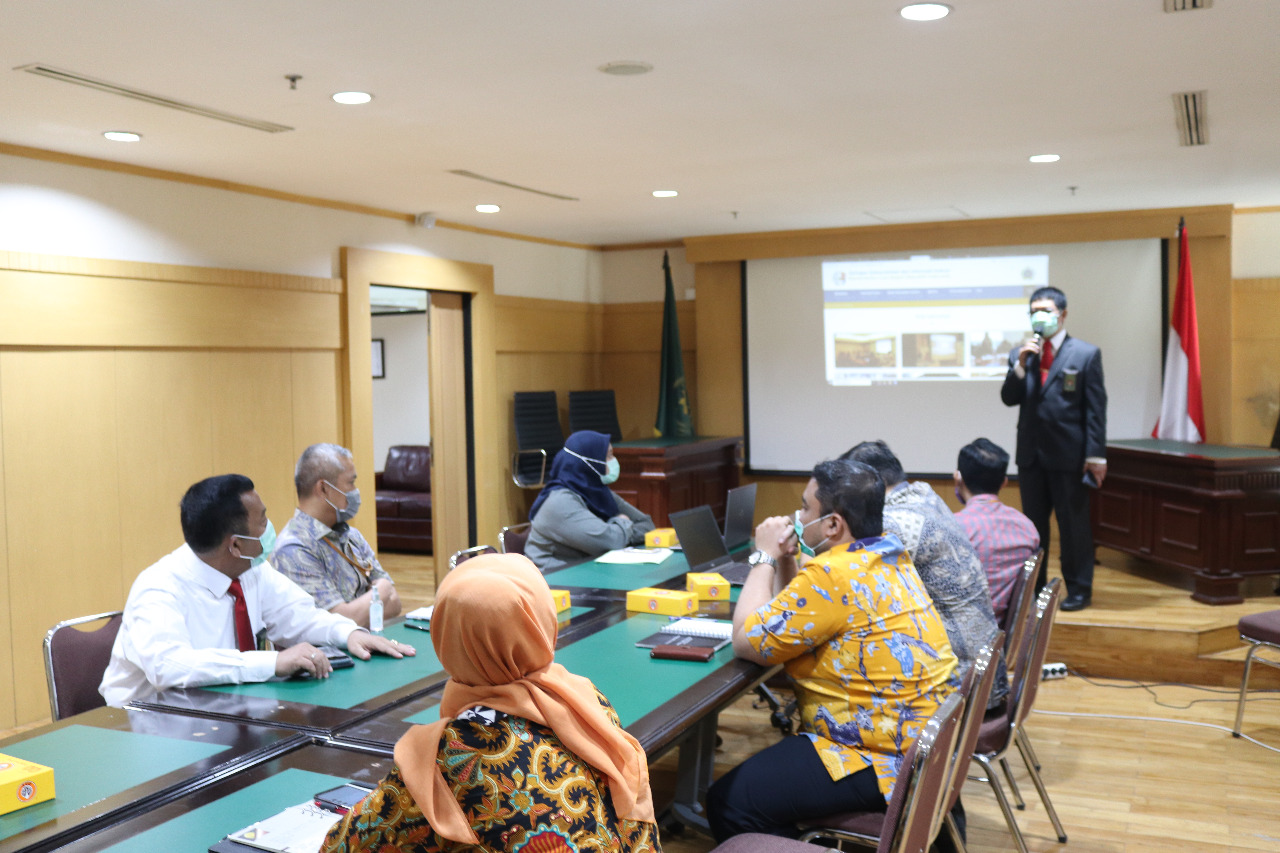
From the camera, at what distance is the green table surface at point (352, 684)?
95.0 inches

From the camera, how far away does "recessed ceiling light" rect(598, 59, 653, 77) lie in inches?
133

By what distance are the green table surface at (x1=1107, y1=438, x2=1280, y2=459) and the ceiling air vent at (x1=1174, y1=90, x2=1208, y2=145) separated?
5.39 feet

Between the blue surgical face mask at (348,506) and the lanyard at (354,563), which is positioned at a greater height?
the blue surgical face mask at (348,506)

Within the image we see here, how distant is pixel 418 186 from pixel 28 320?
2.03 m

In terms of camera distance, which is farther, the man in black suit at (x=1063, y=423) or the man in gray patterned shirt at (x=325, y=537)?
the man in black suit at (x=1063, y=423)

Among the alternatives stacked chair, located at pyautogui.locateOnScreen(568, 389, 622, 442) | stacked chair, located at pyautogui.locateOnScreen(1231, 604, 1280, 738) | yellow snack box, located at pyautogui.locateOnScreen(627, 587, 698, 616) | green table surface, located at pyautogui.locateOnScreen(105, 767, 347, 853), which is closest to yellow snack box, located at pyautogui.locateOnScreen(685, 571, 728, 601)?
yellow snack box, located at pyautogui.locateOnScreen(627, 587, 698, 616)

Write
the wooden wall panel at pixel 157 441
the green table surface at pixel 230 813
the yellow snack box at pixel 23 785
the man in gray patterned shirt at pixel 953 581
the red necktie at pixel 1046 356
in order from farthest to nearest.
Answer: the red necktie at pixel 1046 356 < the wooden wall panel at pixel 157 441 < the man in gray patterned shirt at pixel 953 581 < the yellow snack box at pixel 23 785 < the green table surface at pixel 230 813

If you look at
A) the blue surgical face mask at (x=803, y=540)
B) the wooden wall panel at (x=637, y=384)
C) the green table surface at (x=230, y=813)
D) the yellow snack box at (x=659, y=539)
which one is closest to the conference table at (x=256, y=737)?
the green table surface at (x=230, y=813)

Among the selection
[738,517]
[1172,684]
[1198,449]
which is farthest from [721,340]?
[1172,684]

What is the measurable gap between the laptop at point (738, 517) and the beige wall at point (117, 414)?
2717 millimetres

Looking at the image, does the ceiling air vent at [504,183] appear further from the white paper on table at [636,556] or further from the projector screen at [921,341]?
the projector screen at [921,341]

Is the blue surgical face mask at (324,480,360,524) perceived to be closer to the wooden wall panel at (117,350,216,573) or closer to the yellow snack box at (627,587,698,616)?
the yellow snack box at (627,587,698,616)

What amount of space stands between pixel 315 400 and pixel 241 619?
11.0ft

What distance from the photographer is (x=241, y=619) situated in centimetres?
275
